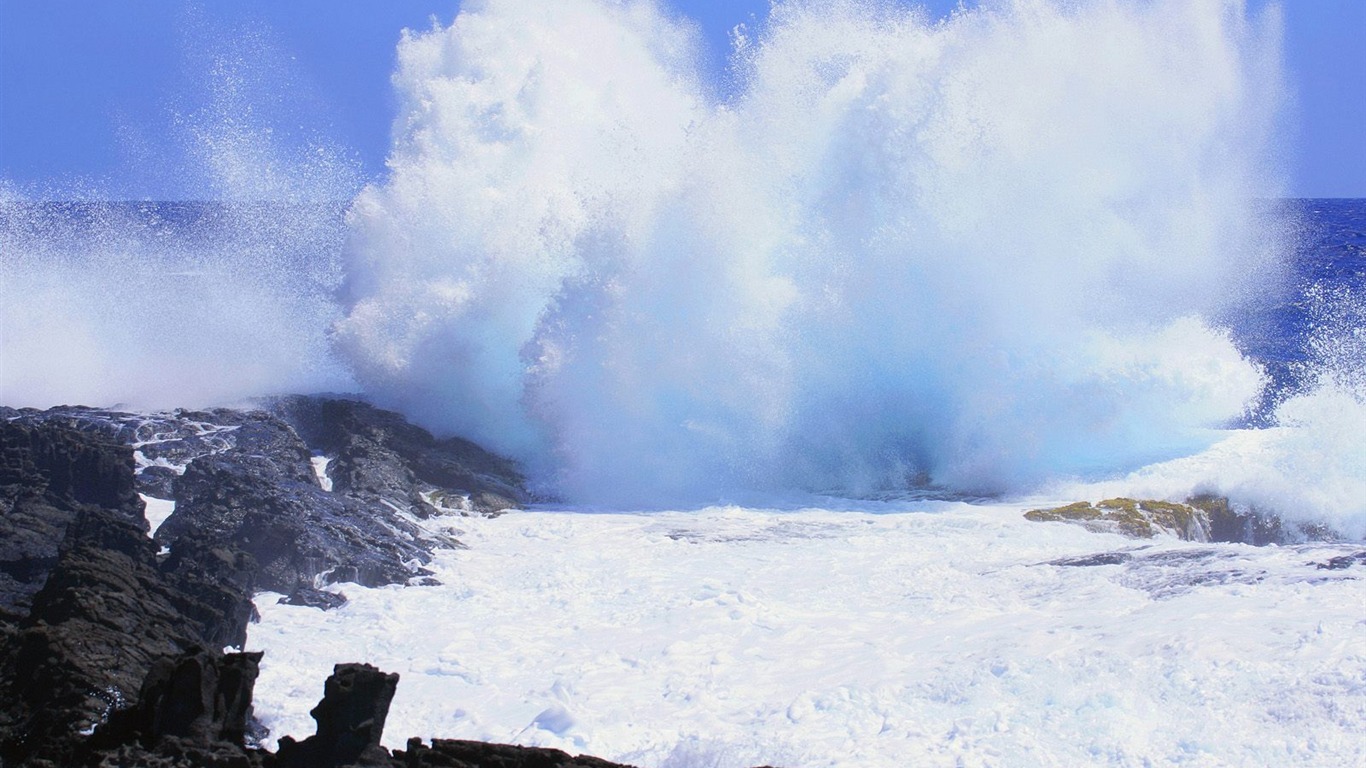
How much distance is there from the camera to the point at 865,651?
31.1 feet

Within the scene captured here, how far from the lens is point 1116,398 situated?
1686cm

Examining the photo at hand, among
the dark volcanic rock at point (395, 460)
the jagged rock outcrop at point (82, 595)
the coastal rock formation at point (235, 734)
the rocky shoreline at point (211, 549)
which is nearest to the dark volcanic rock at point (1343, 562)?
the rocky shoreline at point (211, 549)

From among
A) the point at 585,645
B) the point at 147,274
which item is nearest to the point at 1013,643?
the point at 585,645

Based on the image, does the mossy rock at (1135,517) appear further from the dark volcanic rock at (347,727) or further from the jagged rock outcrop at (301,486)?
the dark volcanic rock at (347,727)

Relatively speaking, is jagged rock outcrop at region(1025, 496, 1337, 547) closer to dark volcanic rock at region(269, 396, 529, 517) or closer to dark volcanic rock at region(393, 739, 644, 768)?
dark volcanic rock at region(269, 396, 529, 517)

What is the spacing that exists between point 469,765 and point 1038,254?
13.8 m

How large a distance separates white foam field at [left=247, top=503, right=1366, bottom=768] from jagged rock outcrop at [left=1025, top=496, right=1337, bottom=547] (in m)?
0.60

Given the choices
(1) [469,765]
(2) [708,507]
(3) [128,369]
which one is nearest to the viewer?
(1) [469,765]

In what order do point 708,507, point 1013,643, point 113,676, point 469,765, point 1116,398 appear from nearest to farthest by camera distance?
point 469,765
point 113,676
point 1013,643
point 708,507
point 1116,398

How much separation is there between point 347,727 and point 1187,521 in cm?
1042

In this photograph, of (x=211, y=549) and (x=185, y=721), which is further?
(x=211, y=549)

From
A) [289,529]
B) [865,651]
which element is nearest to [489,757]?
[865,651]

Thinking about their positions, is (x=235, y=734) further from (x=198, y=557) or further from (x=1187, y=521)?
(x=1187, y=521)

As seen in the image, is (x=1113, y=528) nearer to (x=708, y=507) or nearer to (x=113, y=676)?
(x=708, y=507)
